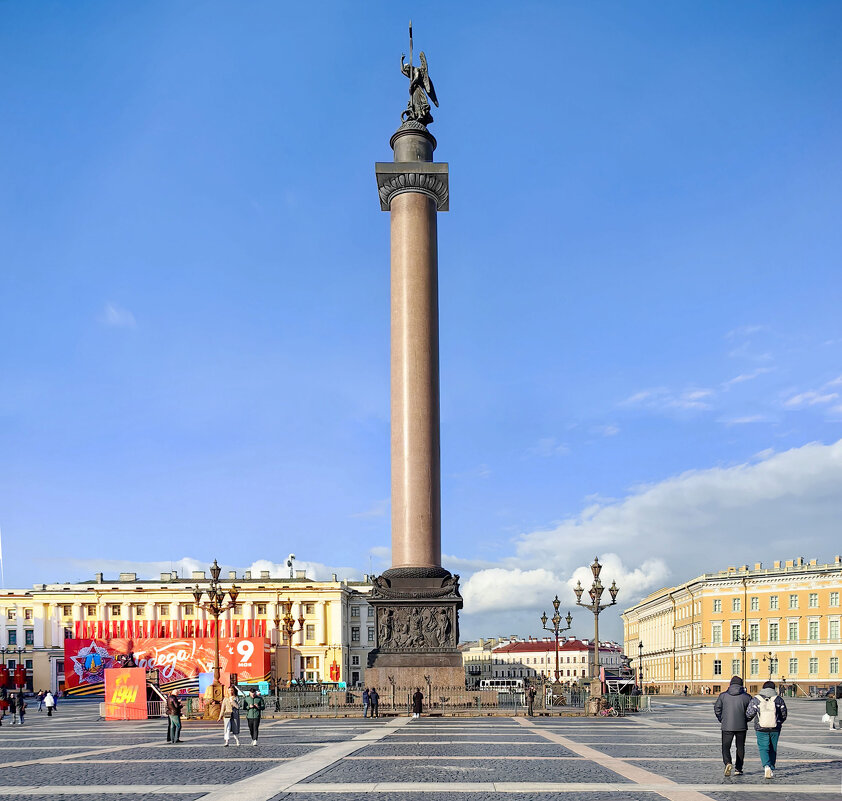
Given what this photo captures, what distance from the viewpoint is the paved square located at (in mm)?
14594

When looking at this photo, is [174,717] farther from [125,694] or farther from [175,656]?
[175,656]

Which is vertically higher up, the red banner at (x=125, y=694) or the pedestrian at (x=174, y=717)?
the pedestrian at (x=174, y=717)

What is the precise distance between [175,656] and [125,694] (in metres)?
Result: 17.0

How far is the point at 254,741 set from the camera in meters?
24.3

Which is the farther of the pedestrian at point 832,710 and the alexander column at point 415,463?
the alexander column at point 415,463

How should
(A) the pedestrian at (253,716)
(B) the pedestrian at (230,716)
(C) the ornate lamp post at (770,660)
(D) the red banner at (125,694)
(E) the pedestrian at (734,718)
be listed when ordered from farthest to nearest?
(C) the ornate lamp post at (770,660)
(D) the red banner at (125,694)
(A) the pedestrian at (253,716)
(B) the pedestrian at (230,716)
(E) the pedestrian at (734,718)

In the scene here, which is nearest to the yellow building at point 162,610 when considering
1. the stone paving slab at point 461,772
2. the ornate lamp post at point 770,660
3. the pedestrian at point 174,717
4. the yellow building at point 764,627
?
the yellow building at point 764,627

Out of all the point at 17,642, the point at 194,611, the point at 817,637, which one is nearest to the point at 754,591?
the point at 817,637

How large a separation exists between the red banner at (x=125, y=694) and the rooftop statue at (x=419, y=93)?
27070 millimetres

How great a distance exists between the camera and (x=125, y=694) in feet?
132

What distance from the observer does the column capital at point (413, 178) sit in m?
43.1

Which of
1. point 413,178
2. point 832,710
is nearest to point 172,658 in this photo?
point 413,178

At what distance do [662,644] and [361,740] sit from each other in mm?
119839

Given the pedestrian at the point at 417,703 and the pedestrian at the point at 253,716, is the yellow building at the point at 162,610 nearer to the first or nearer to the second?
the pedestrian at the point at 417,703
